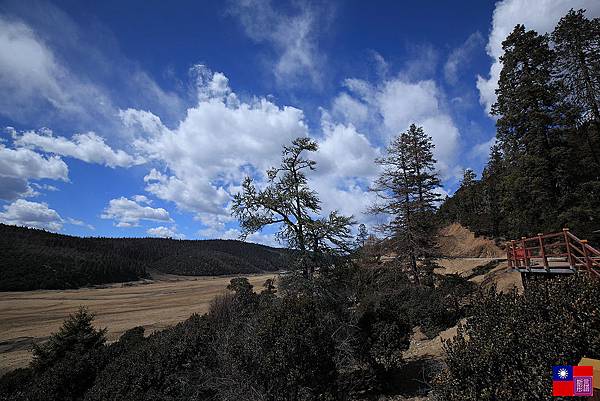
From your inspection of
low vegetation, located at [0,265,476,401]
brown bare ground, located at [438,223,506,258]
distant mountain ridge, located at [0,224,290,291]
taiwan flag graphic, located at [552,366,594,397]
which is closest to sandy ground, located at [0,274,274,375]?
distant mountain ridge, located at [0,224,290,291]

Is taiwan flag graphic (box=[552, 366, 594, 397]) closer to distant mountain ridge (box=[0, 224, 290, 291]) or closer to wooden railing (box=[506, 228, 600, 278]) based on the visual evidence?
wooden railing (box=[506, 228, 600, 278])

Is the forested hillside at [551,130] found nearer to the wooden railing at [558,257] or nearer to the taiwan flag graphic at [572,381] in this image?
the wooden railing at [558,257]

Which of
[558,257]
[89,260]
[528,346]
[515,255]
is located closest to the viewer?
[528,346]

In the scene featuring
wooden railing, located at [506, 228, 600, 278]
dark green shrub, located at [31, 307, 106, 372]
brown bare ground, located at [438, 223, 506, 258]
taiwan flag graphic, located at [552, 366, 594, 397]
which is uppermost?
brown bare ground, located at [438, 223, 506, 258]

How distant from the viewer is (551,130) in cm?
1919

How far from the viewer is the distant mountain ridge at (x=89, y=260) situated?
3524 inches

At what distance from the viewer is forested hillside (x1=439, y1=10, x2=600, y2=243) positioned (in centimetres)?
1858

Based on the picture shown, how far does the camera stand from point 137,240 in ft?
595

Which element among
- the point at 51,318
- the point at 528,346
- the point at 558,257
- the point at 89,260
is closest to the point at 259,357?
the point at 528,346

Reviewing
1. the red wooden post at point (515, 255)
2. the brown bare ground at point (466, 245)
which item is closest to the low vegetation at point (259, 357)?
the red wooden post at point (515, 255)

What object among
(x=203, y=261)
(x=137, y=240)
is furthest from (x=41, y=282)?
(x=137, y=240)

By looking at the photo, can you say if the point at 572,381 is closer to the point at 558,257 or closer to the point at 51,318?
the point at 558,257

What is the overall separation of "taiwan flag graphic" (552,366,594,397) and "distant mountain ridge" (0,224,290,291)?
470 inches

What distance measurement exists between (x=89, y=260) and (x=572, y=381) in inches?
5312
